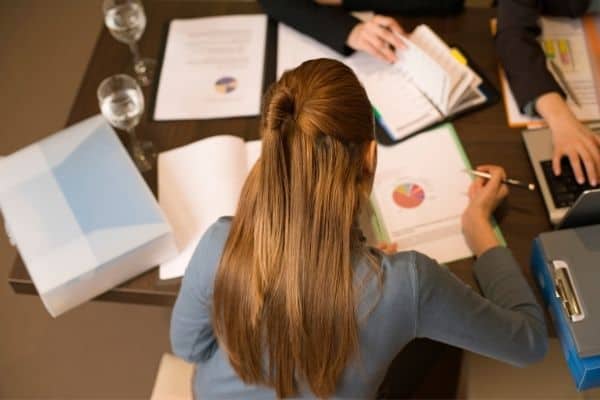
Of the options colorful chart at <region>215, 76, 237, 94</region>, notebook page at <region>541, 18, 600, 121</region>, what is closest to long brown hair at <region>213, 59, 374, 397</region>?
colorful chart at <region>215, 76, 237, 94</region>

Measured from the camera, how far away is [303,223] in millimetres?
751

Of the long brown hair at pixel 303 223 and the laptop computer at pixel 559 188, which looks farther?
the laptop computer at pixel 559 188

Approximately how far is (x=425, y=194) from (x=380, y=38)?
0.36 meters

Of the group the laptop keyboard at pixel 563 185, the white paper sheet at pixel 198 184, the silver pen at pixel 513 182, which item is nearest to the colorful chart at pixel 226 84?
the white paper sheet at pixel 198 184

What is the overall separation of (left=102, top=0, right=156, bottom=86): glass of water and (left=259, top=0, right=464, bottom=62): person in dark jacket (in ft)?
0.90

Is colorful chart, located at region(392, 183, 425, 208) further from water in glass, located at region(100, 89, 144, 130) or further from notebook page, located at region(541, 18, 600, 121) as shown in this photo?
water in glass, located at region(100, 89, 144, 130)

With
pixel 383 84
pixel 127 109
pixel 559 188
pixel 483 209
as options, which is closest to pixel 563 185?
pixel 559 188

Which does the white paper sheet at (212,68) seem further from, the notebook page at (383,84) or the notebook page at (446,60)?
the notebook page at (446,60)

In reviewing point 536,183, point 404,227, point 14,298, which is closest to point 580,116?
point 536,183

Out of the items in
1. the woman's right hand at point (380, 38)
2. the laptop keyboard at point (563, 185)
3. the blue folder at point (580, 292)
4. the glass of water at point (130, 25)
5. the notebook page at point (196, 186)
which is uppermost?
the glass of water at point (130, 25)

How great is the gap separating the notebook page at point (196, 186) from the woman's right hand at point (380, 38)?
34 centimetres

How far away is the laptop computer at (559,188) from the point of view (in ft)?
3.10

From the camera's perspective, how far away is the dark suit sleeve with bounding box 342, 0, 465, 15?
4.30 feet

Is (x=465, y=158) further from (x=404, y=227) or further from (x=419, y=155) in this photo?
(x=404, y=227)
